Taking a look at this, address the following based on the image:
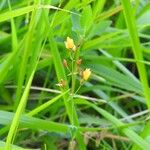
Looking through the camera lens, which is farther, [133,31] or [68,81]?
[68,81]

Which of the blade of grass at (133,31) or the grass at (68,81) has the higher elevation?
the blade of grass at (133,31)

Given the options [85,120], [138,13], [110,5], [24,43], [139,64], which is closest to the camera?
[139,64]

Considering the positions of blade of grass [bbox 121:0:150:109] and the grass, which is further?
the grass

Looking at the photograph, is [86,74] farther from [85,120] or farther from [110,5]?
[110,5]

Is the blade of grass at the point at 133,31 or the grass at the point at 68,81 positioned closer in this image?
the blade of grass at the point at 133,31

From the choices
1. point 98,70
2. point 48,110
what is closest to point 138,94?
point 98,70

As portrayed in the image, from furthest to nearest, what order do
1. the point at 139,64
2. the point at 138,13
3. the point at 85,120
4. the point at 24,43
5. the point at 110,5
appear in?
the point at 110,5
the point at 138,13
the point at 85,120
the point at 24,43
the point at 139,64

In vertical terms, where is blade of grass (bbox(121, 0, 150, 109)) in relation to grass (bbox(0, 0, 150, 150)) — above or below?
above

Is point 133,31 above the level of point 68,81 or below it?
above
